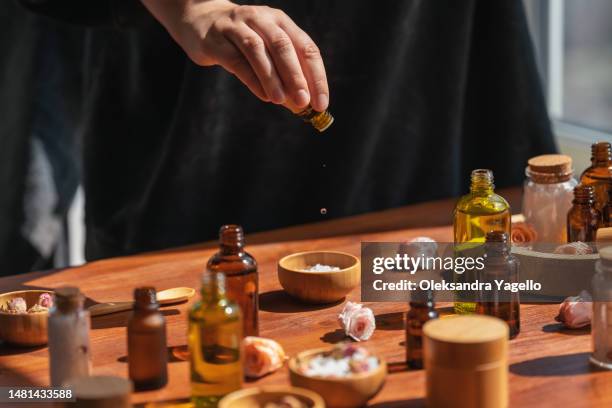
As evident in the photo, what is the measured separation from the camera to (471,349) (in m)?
1.09

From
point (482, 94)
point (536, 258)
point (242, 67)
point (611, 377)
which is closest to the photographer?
point (611, 377)

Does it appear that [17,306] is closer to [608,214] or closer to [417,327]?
[417,327]

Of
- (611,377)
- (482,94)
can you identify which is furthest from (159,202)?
(611,377)

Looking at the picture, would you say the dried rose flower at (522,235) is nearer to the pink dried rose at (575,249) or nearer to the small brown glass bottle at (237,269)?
the pink dried rose at (575,249)

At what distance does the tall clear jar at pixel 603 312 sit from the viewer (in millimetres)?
1260

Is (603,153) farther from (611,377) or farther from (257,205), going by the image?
(257,205)

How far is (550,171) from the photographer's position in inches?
68.5

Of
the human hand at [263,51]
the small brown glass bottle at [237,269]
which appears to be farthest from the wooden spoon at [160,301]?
the human hand at [263,51]

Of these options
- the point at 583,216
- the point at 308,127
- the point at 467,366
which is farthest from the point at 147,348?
the point at 308,127

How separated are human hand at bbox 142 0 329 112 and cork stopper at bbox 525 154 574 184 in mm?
402

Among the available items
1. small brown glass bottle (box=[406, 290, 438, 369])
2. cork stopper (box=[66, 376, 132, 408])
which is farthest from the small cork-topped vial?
cork stopper (box=[66, 376, 132, 408])

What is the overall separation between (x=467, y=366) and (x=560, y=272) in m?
0.47

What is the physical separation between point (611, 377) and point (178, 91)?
1.26m

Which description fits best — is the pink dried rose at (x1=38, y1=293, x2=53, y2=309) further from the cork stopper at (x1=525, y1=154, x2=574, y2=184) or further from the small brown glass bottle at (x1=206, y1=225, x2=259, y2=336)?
the cork stopper at (x1=525, y1=154, x2=574, y2=184)
